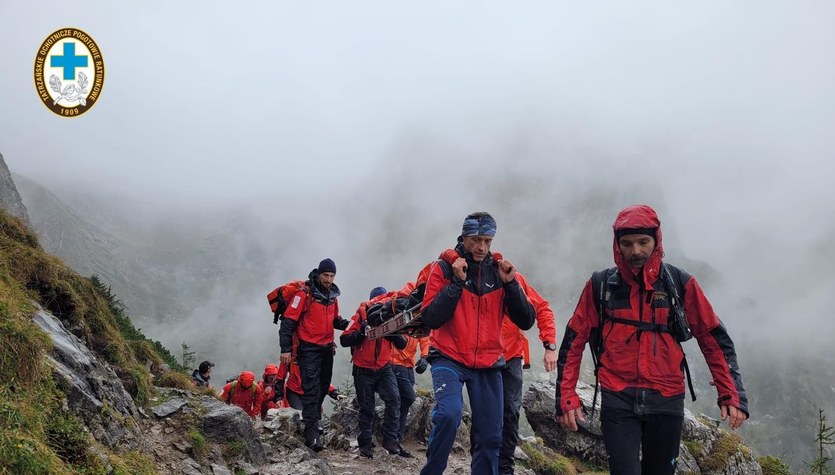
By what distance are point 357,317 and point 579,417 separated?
21.4 feet

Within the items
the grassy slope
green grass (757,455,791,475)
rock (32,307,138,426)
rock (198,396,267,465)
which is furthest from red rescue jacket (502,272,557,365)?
green grass (757,455,791,475)

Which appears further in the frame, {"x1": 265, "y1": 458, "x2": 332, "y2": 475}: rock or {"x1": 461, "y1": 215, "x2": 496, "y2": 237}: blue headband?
{"x1": 265, "y1": 458, "x2": 332, "y2": 475}: rock

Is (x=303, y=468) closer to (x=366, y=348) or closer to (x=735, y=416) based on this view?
(x=366, y=348)

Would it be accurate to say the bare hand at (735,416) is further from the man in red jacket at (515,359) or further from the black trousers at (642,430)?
the man in red jacket at (515,359)

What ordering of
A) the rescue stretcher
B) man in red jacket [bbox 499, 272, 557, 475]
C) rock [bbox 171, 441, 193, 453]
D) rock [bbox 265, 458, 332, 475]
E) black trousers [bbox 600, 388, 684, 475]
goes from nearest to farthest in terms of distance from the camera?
black trousers [bbox 600, 388, 684, 475]
man in red jacket [bbox 499, 272, 557, 475]
rock [bbox 171, 441, 193, 453]
the rescue stretcher
rock [bbox 265, 458, 332, 475]

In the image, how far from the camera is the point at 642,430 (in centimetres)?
495

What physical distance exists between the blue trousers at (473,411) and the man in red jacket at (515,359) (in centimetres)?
87

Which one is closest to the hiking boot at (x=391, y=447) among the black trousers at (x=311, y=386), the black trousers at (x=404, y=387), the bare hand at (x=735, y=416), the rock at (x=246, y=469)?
the black trousers at (x=404, y=387)

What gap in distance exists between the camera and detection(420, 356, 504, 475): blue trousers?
19.2 feet

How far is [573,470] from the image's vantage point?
12.0 meters

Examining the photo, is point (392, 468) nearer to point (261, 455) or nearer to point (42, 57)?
point (261, 455)

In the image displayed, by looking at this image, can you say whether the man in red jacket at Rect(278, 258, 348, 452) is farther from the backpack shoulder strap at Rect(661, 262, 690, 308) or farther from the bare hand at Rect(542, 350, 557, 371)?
the backpack shoulder strap at Rect(661, 262, 690, 308)

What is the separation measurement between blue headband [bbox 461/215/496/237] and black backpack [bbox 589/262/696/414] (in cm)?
148

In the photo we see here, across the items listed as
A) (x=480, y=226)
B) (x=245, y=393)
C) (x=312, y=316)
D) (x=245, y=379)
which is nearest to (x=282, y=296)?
(x=312, y=316)
